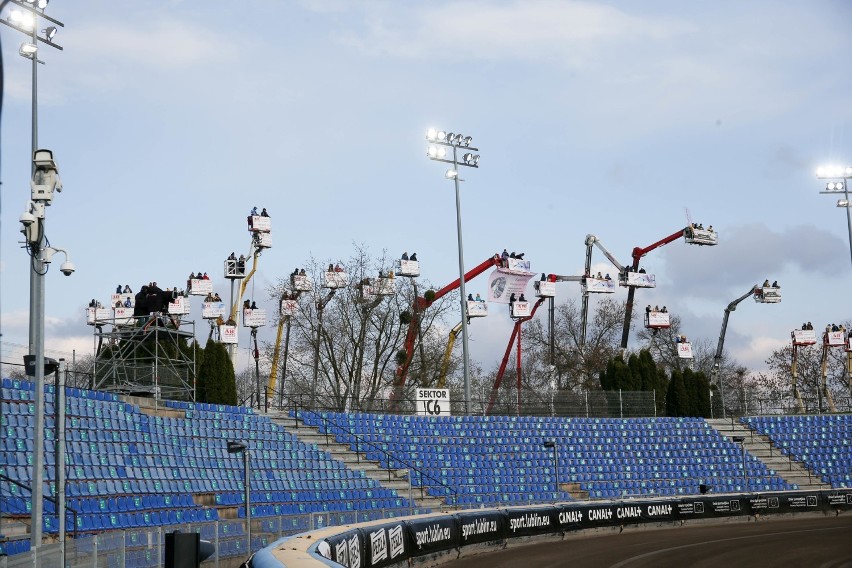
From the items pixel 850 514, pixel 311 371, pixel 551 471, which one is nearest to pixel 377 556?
pixel 551 471

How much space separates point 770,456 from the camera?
47.2 m

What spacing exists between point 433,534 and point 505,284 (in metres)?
30.5

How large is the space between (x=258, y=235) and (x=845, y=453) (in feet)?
99.0

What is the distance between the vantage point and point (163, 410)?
99.6 feet

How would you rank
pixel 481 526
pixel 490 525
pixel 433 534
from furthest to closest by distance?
pixel 490 525
pixel 481 526
pixel 433 534

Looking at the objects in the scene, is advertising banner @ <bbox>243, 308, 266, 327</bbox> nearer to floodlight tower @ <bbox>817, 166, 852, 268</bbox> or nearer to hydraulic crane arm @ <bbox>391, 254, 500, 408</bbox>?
hydraulic crane arm @ <bbox>391, 254, 500, 408</bbox>

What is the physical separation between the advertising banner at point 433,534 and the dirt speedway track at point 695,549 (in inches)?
24.2

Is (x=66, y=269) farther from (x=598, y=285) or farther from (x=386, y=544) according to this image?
(x=598, y=285)

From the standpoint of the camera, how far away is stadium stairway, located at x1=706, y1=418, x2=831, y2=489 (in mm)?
45562

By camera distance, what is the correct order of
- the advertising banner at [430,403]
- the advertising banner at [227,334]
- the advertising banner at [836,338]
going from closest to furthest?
the advertising banner at [430,403], the advertising banner at [227,334], the advertising banner at [836,338]

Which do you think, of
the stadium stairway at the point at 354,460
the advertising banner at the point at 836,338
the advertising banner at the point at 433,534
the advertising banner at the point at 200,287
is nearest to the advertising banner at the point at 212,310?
the advertising banner at the point at 200,287

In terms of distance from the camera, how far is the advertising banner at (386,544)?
20391 mm

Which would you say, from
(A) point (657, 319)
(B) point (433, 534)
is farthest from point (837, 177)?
(B) point (433, 534)

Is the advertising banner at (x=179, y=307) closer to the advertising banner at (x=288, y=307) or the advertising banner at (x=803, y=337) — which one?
the advertising banner at (x=288, y=307)
